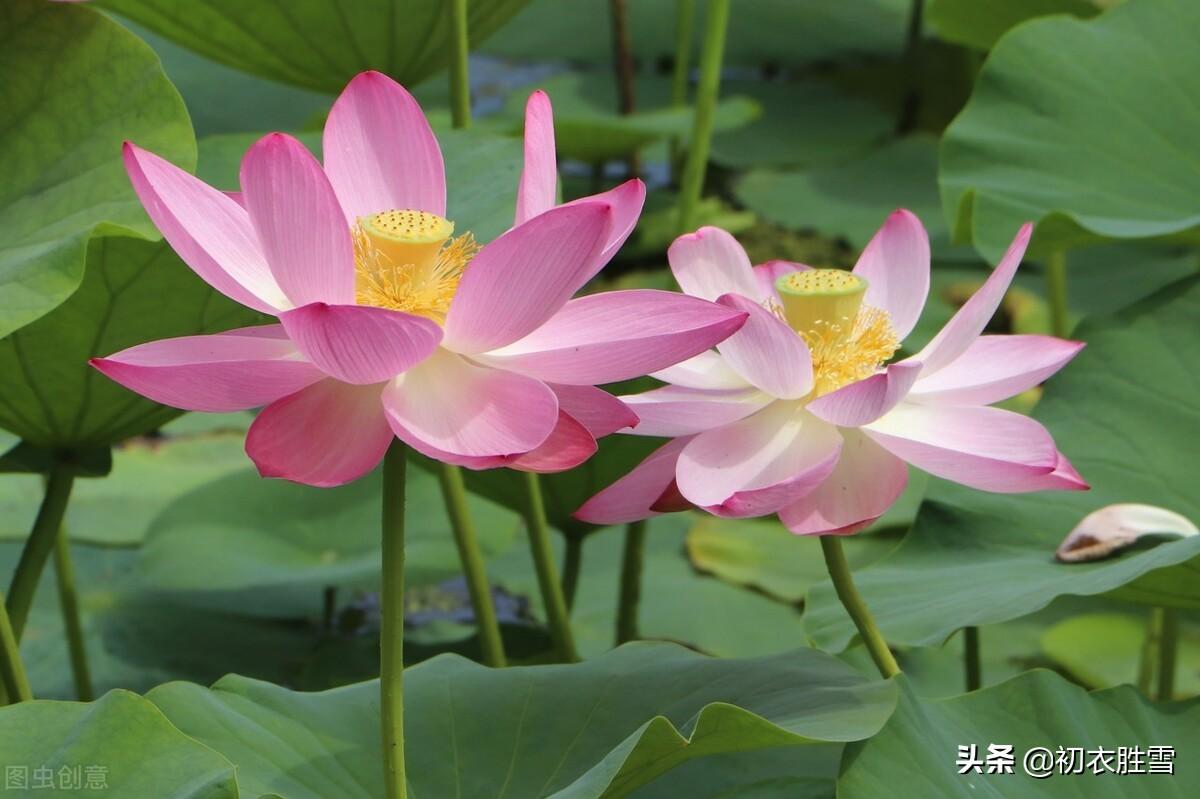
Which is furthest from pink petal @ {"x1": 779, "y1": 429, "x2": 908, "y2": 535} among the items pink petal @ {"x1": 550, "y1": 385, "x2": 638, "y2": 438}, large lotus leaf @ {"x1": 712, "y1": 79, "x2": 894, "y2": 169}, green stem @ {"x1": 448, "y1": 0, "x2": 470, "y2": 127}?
large lotus leaf @ {"x1": 712, "y1": 79, "x2": 894, "y2": 169}

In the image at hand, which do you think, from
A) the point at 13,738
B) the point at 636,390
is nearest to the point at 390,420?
the point at 13,738

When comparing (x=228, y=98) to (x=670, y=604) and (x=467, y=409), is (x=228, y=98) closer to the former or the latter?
(x=670, y=604)

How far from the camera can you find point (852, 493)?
73 cm

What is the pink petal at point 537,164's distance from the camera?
2.27 ft

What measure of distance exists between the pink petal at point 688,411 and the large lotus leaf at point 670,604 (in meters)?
0.80

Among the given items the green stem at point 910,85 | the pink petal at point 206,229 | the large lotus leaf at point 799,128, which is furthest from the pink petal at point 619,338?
the green stem at point 910,85

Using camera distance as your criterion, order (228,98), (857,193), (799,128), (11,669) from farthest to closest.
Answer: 1. (799,128)
2. (857,193)
3. (228,98)
4. (11,669)

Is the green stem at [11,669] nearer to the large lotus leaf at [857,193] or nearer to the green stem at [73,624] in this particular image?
the green stem at [73,624]

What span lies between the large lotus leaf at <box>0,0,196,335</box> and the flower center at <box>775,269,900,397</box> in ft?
1.35

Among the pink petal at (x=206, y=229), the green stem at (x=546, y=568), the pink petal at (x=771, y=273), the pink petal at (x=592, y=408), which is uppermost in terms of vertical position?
the pink petal at (x=206, y=229)

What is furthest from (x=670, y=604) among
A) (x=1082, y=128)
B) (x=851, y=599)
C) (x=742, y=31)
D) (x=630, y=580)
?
(x=742, y=31)

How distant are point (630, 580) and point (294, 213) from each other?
2.82 feet

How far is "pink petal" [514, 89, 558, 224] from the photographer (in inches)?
27.3

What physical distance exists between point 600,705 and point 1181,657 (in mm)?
1016
